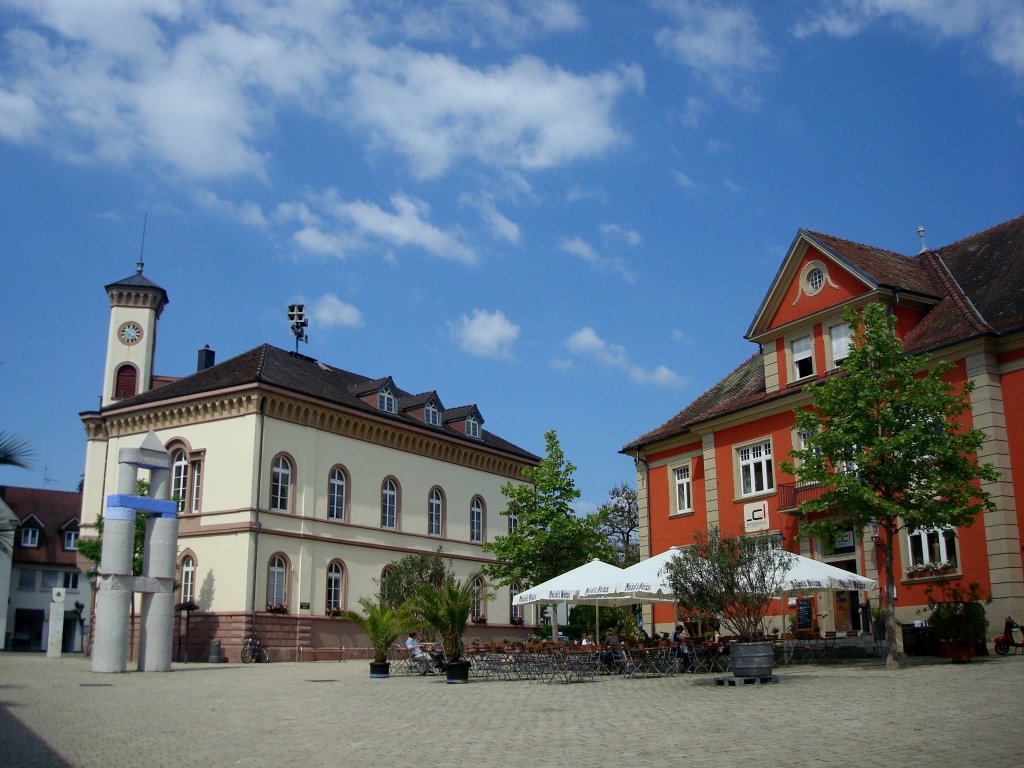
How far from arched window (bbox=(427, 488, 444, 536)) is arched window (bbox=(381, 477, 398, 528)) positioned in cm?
238

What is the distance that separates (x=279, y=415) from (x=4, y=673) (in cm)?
1536

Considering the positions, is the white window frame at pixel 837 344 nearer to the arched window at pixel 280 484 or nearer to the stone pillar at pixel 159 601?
the stone pillar at pixel 159 601

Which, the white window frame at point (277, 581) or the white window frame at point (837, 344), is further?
the white window frame at point (277, 581)

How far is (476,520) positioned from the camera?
51469 millimetres

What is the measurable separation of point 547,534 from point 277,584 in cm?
1197

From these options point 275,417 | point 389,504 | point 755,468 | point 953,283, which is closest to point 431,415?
point 389,504

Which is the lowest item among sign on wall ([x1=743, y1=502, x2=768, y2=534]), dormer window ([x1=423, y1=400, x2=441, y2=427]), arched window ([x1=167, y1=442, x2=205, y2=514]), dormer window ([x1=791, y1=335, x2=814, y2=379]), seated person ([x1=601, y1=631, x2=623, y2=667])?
seated person ([x1=601, y1=631, x2=623, y2=667])

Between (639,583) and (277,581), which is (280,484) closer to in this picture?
(277,581)

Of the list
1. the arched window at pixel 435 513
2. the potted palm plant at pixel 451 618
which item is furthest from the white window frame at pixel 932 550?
the arched window at pixel 435 513

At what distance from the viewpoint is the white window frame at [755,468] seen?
30125 millimetres

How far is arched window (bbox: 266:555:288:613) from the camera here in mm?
38938

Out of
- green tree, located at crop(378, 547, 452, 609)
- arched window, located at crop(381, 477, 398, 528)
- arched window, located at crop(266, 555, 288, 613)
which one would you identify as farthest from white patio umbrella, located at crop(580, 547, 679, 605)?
arched window, located at crop(381, 477, 398, 528)

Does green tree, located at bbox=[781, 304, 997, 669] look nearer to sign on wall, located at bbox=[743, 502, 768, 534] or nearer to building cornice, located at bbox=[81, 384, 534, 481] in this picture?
sign on wall, located at bbox=[743, 502, 768, 534]

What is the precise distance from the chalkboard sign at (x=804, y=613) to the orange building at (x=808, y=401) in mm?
330
